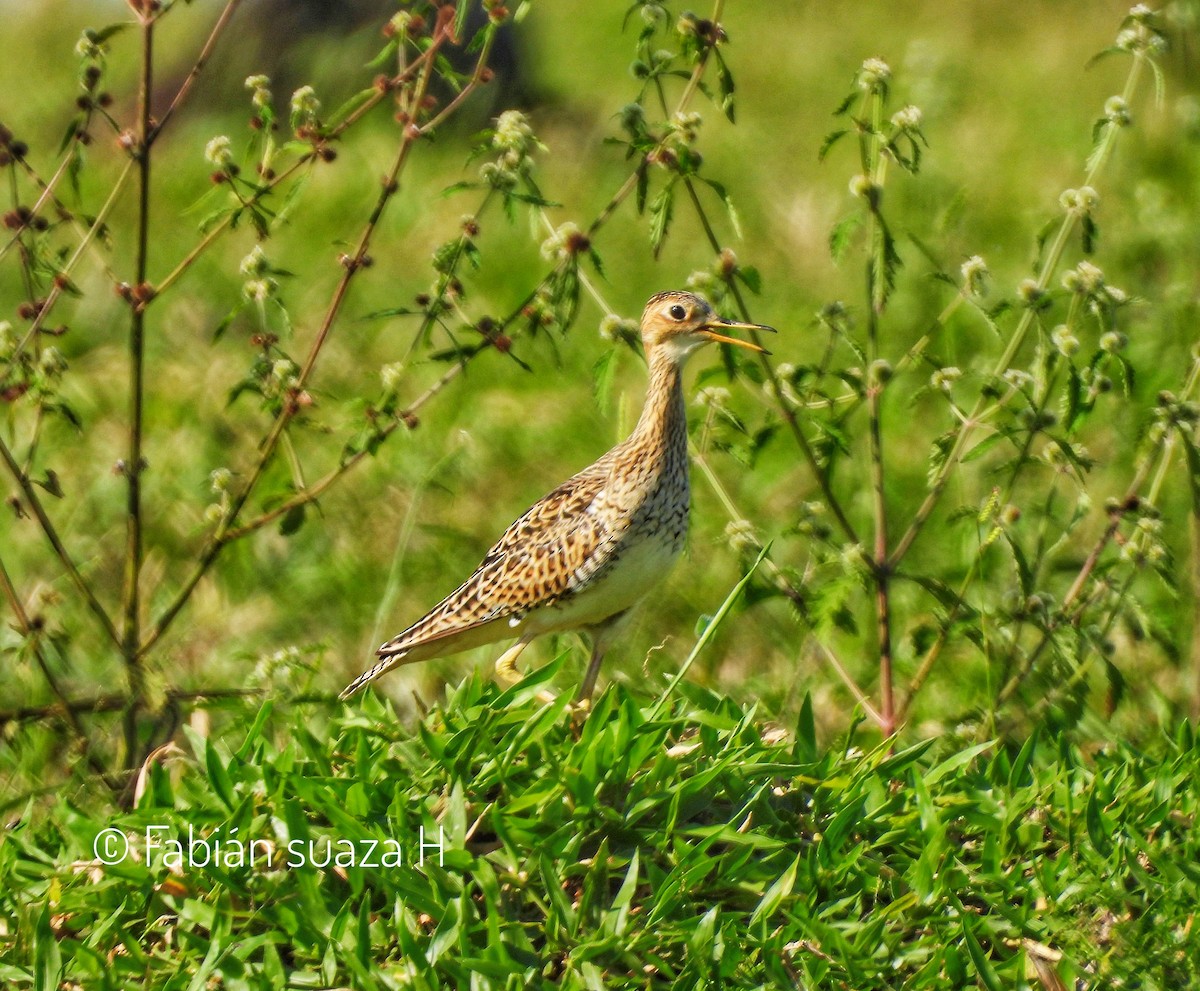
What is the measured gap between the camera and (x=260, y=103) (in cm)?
445

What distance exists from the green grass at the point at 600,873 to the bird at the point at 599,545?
86 centimetres

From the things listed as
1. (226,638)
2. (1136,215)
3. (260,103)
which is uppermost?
(260,103)

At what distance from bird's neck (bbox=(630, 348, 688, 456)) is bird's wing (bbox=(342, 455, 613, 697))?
164mm

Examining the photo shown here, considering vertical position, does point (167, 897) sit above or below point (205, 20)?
below

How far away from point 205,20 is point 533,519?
10.2 meters

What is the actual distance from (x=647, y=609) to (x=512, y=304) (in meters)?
3.11

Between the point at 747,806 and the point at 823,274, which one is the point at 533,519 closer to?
the point at 747,806

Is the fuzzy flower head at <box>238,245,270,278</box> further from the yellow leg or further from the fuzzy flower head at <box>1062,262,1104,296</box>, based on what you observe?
the fuzzy flower head at <box>1062,262,1104,296</box>

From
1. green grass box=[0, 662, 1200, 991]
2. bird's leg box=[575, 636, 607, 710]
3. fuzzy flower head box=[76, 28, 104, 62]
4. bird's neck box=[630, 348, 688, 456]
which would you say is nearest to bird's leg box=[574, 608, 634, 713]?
bird's leg box=[575, 636, 607, 710]

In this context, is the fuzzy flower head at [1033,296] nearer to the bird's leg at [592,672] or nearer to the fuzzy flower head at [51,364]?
the bird's leg at [592,672]

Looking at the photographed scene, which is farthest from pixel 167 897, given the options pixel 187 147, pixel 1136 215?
pixel 187 147

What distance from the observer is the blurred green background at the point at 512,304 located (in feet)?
20.7

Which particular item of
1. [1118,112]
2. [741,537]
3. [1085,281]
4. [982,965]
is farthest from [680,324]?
[982,965]

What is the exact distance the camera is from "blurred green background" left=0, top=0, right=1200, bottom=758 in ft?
20.7
